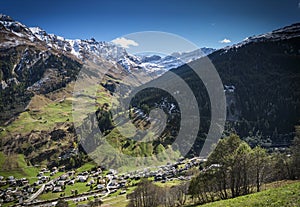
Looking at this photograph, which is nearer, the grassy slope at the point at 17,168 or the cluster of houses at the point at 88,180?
the cluster of houses at the point at 88,180

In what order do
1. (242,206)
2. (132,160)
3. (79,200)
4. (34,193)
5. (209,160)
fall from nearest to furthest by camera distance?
(242,206)
(209,160)
(79,200)
(34,193)
(132,160)

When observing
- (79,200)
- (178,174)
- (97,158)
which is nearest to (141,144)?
(97,158)

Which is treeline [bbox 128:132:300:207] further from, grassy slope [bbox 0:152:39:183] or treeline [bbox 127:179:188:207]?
grassy slope [bbox 0:152:39:183]

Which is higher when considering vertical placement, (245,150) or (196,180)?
(245,150)

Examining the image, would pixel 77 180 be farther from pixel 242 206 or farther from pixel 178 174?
pixel 242 206

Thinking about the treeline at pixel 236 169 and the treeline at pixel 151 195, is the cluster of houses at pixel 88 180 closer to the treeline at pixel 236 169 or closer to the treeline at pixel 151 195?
the treeline at pixel 151 195

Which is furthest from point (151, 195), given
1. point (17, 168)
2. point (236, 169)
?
point (17, 168)

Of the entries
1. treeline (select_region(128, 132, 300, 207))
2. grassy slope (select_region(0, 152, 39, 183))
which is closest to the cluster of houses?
grassy slope (select_region(0, 152, 39, 183))

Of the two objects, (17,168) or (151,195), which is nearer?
(151,195)

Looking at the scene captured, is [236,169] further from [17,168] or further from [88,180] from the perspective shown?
[17,168]

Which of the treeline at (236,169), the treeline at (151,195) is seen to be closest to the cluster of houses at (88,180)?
the treeline at (151,195)

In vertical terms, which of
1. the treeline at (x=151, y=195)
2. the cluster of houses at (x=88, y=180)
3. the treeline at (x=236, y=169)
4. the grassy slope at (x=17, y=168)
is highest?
the treeline at (x=236, y=169)
